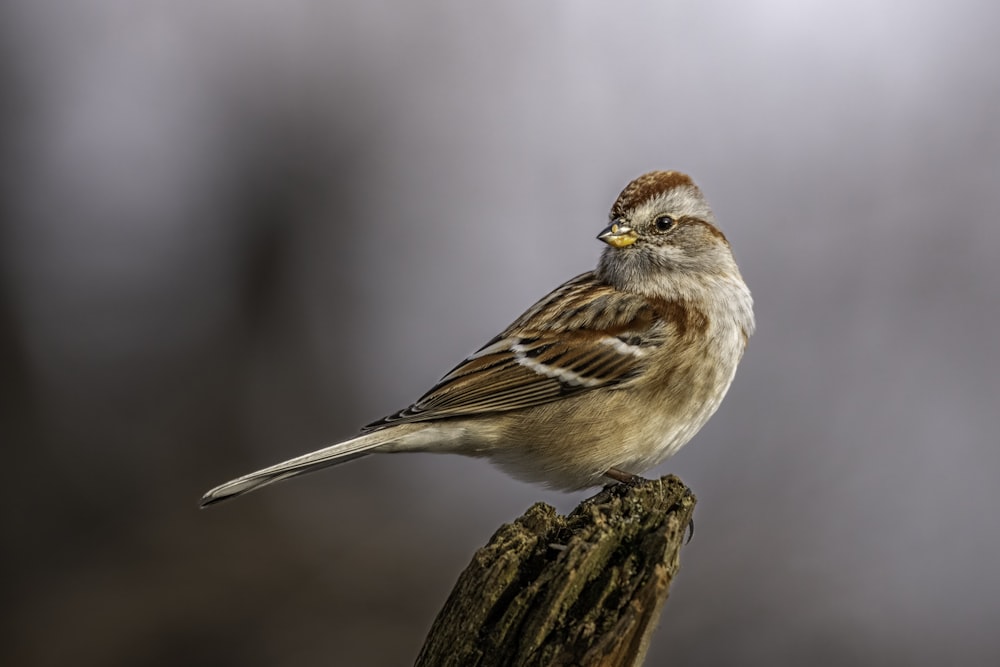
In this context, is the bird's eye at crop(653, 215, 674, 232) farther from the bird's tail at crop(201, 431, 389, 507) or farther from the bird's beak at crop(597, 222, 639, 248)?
the bird's tail at crop(201, 431, 389, 507)

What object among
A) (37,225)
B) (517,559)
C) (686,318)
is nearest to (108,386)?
(37,225)

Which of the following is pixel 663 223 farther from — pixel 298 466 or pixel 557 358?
pixel 298 466

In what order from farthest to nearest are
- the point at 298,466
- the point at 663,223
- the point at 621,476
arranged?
1. the point at 663,223
2. the point at 621,476
3. the point at 298,466

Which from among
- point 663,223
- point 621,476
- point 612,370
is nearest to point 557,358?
point 612,370

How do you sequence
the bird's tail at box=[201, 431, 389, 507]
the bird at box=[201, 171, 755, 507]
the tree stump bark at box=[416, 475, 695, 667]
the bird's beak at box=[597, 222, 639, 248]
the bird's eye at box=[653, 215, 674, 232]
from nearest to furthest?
the tree stump bark at box=[416, 475, 695, 667] → the bird's tail at box=[201, 431, 389, 507] → the bird at box=[201, 171, 755, 507] → the bird's beak at box=[597, 222, 639, 248] → the bird's eye at box=[653, 215, 674, 232]

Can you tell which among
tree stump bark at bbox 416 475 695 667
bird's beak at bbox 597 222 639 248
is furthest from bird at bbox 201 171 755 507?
tree stump bark at bbox 416 475 695 667

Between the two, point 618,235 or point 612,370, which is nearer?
point 612,370

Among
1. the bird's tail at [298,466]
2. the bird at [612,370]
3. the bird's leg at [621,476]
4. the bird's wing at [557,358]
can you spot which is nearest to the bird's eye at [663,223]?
the bird at [612,370]
